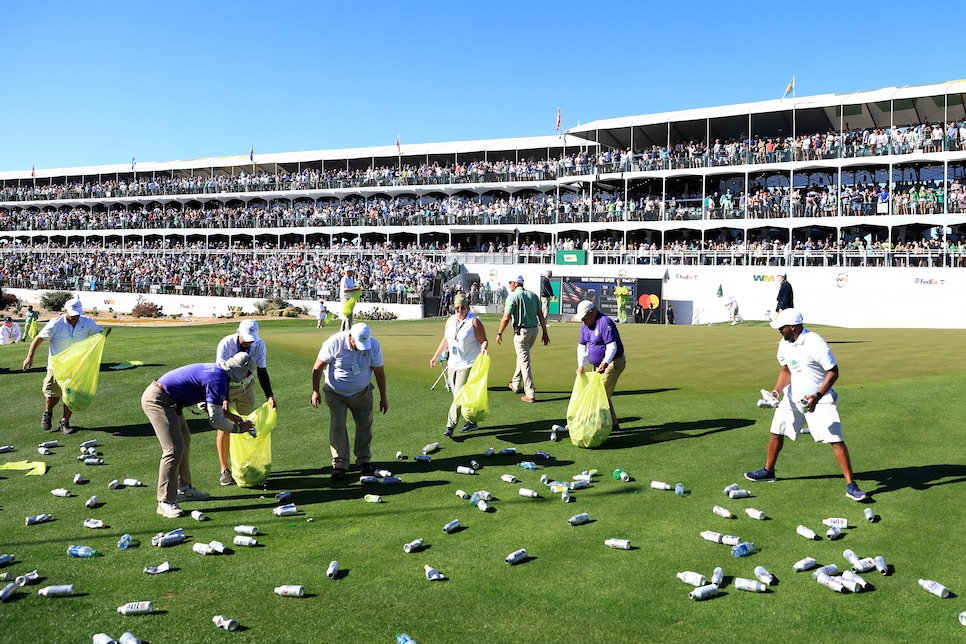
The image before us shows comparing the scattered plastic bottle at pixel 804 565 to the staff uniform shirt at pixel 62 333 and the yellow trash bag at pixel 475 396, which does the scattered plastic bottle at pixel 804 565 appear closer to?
the yellow trash bag at pixel 475 396

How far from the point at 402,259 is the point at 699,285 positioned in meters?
20.6

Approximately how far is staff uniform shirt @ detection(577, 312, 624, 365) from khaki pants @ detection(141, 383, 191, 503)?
5.20 meters

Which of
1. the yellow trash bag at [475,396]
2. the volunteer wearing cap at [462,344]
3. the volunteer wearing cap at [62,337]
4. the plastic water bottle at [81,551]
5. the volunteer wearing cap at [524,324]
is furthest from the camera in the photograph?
the volunteer wearing cap at [524,324]

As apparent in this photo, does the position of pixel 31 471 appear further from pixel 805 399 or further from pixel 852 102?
pixel 852 102

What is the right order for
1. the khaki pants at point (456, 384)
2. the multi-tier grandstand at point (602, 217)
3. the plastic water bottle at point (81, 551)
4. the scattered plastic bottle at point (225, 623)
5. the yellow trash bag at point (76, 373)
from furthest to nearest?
the multi-tier grandstand at point (602, 217) < the yellow trash bag at point (76, 373) < the khaki pants at point (456, 384) < the plastic water bottle at point (81, 551) < the scattered plastic bottle at point (225, 623)

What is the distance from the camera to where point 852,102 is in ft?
152

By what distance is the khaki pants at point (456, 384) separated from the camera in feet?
37.1

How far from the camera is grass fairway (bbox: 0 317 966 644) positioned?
5.52 m

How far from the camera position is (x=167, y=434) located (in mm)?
8273

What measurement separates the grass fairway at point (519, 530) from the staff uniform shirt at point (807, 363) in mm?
1048

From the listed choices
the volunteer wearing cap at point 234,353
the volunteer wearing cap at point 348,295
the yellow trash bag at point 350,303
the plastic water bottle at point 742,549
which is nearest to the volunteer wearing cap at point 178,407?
the volunteer wearing cap at point 234,353

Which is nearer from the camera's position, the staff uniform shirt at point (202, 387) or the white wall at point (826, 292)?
Answer: the staff uniform shirt at point (202, 387)

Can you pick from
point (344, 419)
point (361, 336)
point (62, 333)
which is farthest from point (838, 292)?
point (62, 333)

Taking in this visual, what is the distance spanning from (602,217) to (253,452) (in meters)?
44.9
